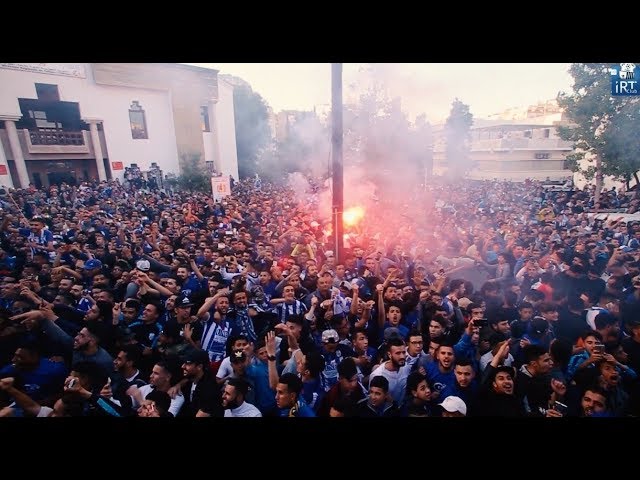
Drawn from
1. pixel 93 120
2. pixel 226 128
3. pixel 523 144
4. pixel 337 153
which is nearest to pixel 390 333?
pixel 337 153

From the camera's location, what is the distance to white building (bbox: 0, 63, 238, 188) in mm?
5422

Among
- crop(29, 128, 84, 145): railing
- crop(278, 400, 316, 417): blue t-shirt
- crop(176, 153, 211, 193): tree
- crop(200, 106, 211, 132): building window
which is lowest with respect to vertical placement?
crop(278, 400, 316, 417): blue t-shirt

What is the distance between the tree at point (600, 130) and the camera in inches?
191

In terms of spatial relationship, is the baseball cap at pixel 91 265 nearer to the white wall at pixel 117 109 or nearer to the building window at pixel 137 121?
the white wall at pixel 117 109

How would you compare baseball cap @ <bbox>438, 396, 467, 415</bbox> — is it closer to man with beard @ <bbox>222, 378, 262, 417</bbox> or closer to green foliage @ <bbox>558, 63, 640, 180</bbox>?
man with beard @ <bbox>222, 378, 262, 417</bbox>

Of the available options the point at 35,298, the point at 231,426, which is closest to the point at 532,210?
the point at 231,426

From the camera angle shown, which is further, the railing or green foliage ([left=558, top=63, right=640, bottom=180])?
the railing

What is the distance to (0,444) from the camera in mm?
2865

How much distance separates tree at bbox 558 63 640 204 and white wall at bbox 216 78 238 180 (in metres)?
11.1

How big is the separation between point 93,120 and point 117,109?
57cm

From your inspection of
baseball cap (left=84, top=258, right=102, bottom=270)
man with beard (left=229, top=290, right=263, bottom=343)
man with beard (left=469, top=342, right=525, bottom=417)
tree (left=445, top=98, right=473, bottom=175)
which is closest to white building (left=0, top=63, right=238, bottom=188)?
baseball cap (left=84, top=258, right=102, bottom=270)

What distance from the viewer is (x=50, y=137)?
853 centimetres
